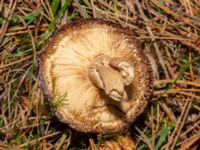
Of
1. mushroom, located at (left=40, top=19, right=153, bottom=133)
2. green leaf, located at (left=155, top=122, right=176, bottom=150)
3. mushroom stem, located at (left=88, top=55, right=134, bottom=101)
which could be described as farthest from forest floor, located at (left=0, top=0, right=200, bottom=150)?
mushroom stem, located at (left=88, top=55, right=134, bottom=101)

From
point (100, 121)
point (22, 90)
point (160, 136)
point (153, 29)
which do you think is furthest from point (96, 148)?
point (153, 29)

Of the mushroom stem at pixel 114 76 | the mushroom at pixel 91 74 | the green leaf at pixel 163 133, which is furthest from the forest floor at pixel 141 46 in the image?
the mushroom stem at pixel 114 76

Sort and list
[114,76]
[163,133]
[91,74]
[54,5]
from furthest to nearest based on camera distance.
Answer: [54,5] → [163,133] → [91,74] → [114,76]

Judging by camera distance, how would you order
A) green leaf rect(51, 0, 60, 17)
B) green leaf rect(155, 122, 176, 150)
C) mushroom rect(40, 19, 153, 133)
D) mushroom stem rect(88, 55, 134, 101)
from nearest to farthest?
mushroom stem rect(88, 55, 134, 101), mushroom rect(40, 19, 153, 133), green leaf rect(155, 122, 176, 150), green leaf rect(51, 0, 60, 17)

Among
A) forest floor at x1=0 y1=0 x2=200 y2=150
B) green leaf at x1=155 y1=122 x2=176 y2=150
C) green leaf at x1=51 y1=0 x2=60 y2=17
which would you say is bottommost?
green leaf at x1=155 y1=122 x2=176 y2=150

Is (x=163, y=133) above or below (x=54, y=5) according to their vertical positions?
below

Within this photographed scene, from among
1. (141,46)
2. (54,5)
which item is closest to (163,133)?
(141,46)

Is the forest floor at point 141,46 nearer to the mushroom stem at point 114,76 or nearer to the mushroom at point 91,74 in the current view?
the mushroom at point 91,74

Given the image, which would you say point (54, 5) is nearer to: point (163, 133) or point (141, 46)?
point (141, 46)

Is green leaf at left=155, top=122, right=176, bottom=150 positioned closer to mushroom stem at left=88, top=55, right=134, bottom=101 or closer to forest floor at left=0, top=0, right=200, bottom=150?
forest floor at left=0, top=0, right=200, bottom=150
